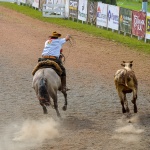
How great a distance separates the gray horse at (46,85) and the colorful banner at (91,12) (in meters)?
22.9

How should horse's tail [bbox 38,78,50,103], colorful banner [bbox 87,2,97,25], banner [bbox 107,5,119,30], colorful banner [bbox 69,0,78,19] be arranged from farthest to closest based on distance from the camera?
1. colorful banner [bbox 69,0,78,19]
2. colorful banner [bbox 87,2,97,25]
3. banner [bbox 107,5,119,30]
4. horse's tail [bbox 38,78,50,103]

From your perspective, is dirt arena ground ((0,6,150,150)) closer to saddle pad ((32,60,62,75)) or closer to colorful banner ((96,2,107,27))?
saddle pad ((32,60,62,75))

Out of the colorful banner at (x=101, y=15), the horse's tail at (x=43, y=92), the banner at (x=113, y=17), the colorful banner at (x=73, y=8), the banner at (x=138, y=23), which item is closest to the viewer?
the horse's tail at (x=43, y=92)

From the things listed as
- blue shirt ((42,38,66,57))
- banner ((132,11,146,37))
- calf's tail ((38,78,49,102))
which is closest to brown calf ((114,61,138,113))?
blue shirt ((42,38,66,57))

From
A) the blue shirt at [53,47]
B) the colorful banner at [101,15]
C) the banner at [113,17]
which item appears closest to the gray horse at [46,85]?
the blue shirt at [53,47]

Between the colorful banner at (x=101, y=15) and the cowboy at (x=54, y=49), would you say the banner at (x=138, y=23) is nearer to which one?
the colorful banner at (x=101, y=15)

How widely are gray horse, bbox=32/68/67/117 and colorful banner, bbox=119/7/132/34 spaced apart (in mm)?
18417

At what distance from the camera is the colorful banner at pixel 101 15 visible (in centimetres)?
3625

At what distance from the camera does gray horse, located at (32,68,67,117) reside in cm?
1446

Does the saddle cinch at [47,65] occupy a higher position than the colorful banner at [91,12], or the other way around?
the saddle cinch at [47,65]

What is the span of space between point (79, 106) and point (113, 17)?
18.9 meters

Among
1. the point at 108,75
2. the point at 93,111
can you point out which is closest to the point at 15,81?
the point at 108,75

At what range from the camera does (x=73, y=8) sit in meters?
41.6

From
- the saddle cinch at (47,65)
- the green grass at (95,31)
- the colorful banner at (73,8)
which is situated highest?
the saddle cinch at (47,65)
